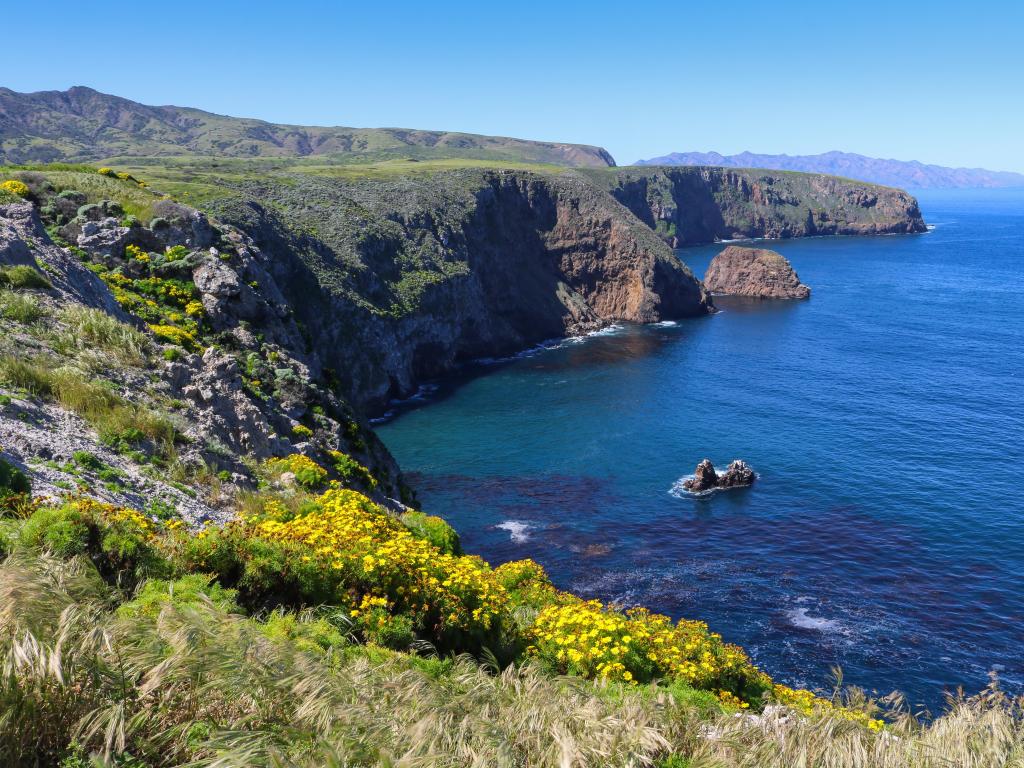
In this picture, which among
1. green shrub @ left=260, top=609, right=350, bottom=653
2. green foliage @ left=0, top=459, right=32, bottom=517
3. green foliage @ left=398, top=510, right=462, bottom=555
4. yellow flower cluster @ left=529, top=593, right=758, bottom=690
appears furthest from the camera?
green foliage @ left=398, top=510, right=462, bottom=555

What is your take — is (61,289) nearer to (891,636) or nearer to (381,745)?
(381,745)

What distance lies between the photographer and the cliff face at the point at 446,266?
257ft

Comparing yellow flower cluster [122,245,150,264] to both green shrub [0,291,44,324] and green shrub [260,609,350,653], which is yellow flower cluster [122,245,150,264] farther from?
green shrub [260,609,350,653]

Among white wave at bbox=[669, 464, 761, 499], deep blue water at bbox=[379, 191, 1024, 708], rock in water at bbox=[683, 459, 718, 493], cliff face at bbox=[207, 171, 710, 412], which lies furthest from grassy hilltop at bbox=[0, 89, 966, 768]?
cliff face at bbox=[207, 171, 710, 412]

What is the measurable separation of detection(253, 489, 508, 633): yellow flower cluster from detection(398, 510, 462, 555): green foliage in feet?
17.5

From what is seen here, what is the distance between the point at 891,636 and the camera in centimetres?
3831

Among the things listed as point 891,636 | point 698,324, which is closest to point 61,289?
point 891,636

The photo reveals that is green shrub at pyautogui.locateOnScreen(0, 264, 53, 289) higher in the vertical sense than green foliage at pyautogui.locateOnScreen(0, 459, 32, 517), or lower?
higher

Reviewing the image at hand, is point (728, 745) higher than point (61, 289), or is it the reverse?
point (61, 289)

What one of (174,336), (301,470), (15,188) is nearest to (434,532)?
(301,470)

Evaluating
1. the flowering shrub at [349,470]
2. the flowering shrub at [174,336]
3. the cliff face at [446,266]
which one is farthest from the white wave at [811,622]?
the cliff face at [446,266]

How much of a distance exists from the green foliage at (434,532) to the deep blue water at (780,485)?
839 inches

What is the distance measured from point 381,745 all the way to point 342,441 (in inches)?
1085

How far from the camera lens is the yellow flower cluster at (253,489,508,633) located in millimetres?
14281
